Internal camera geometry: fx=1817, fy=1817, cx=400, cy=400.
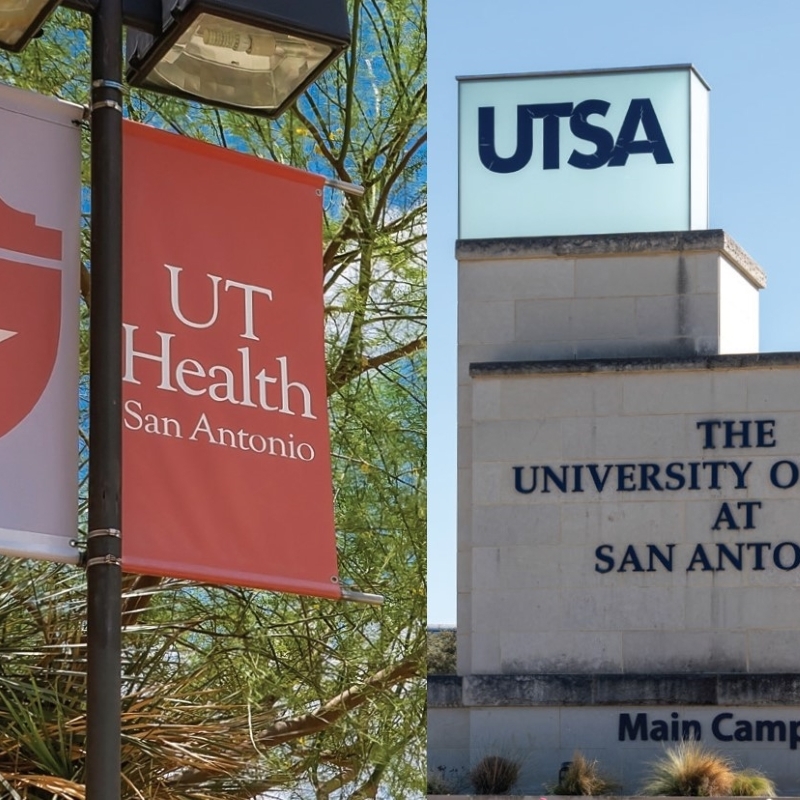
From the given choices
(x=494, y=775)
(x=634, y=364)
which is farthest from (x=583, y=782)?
(x=634, y=364)

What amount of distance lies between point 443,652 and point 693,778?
6218 mm

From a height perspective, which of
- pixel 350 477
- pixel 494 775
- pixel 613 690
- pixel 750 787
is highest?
pixel 350 477

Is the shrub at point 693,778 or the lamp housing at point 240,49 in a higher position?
Result: the lamp housing at point 240,49

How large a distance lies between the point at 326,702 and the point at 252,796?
2.41 m

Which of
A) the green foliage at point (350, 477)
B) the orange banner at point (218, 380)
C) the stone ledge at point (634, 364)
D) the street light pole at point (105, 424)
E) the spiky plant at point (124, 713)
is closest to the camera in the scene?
the street light pole at point (105, 424)

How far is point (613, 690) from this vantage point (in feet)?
62.4

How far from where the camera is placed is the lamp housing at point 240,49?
229 inches

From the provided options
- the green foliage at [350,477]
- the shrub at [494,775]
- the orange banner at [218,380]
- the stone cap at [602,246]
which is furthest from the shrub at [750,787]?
the orange banner at [218,380]

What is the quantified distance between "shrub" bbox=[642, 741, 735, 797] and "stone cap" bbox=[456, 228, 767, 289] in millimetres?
5519

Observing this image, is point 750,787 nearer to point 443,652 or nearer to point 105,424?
point 443,652

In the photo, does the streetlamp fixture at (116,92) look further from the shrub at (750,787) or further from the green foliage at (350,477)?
the shrub at (750,787)

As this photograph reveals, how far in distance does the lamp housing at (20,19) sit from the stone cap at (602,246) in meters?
14.5

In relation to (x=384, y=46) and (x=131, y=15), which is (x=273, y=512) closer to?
(x=131, y=15)

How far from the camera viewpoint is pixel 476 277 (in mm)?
20234
